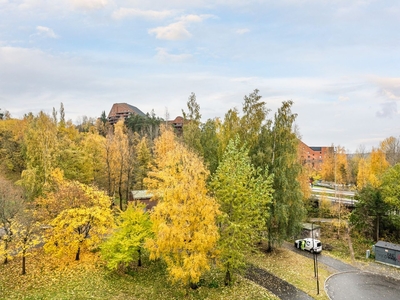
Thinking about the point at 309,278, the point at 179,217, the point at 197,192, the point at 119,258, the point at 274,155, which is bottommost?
the point at 309,278

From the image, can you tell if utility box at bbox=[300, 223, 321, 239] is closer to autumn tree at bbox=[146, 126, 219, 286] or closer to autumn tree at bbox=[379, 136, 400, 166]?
autumn tree at bbox=[146, 126, 219, 286]

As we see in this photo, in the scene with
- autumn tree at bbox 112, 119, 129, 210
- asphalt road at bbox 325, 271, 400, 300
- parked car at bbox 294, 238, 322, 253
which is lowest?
asphalt road at bbox 325, 271, 400, 300

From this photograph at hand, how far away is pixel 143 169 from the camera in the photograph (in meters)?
40.0

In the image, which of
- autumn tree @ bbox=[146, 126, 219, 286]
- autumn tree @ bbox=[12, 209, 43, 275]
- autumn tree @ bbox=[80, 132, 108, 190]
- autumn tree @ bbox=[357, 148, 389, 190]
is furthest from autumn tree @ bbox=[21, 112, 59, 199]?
autumn tree @ bbox=[357, 148, 389, 190]

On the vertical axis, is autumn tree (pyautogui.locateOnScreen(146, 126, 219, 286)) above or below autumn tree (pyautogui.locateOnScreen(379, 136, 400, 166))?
below

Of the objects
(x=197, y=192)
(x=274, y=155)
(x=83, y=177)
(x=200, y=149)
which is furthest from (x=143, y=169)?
(x=197, y=192)

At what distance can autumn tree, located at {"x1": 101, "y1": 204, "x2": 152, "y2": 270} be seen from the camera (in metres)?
18.0

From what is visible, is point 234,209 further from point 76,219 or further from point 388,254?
point 388,254

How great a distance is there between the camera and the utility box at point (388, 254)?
23.1 meters

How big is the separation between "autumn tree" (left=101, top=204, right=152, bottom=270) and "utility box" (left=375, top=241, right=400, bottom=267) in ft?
63.1

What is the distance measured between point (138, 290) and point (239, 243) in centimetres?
675

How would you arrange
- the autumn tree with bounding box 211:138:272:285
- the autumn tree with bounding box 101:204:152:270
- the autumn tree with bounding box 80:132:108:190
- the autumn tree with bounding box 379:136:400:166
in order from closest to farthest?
the autumn tree with bounding box 211:138:272:285 → the autumn tree with bounding box 101:204:152:270 → the autumn tree with bounding box 80:132:108:190 → the autumn tree with bounding box 379:136:400:166

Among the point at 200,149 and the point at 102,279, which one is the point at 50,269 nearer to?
the point at 102,279

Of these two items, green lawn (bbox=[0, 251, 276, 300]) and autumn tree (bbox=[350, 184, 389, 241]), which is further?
autumn tree (bbox=[350, 184, 389, 241])
